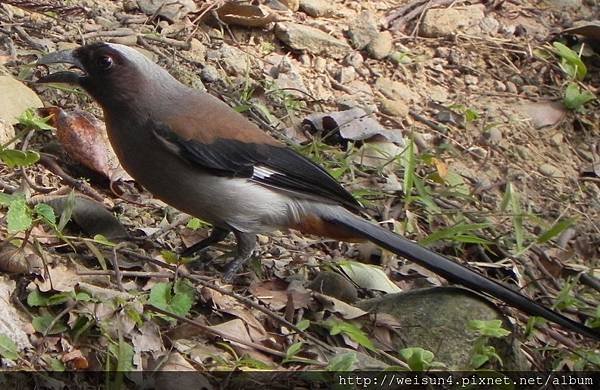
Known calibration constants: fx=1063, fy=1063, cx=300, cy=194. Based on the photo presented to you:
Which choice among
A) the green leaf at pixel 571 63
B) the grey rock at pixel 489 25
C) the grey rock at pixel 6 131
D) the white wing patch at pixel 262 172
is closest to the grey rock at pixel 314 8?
the grey rock at pixel 489 25

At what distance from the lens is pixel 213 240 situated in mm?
5688

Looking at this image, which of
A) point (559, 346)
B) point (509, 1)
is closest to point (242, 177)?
point (559, 346)

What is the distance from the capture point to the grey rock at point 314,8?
25.9ft

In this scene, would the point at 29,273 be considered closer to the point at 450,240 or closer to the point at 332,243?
the point at 332,243

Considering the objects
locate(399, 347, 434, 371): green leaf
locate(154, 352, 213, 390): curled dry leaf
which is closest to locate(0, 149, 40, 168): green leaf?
locate(154, 352, 213, 390): curled dry leaf

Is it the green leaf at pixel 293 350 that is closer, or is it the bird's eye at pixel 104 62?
the green leaf at pixel 293 350

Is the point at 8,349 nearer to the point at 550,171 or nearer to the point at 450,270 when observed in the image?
the point at 450,270

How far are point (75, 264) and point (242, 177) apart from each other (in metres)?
1.08

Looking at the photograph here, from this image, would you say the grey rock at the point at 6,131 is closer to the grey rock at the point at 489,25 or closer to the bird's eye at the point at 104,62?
the bird's eye at the point at 104,62

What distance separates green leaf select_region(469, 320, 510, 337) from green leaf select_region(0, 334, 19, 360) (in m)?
2.02

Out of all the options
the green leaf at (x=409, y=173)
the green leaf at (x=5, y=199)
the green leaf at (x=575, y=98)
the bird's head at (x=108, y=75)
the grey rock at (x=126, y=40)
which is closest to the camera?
the green leaf at (x=5, y=199)

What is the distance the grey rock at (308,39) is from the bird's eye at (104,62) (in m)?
2.22

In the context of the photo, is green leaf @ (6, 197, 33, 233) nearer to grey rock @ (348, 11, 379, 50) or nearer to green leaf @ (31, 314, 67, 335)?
green leaf @ (31, 314, 67, 335)

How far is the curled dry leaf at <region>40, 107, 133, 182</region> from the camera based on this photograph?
19.2ft
